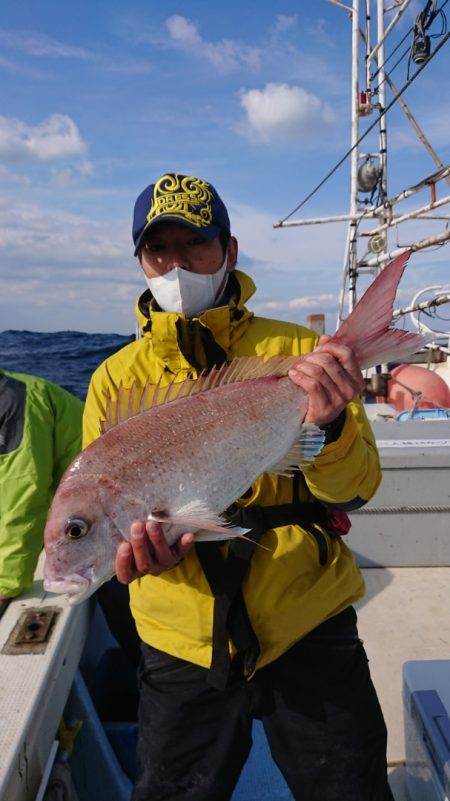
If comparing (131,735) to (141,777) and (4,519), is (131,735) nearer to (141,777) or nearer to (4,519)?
(141,777)

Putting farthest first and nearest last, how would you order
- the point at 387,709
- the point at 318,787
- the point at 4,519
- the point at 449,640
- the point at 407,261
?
the point at 449,640 < the point at 387,709 < the point at 4,519 < the point at 318,787 < the point at 407,261

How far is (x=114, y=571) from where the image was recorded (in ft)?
5.72

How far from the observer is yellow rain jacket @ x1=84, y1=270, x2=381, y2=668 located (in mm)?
1909

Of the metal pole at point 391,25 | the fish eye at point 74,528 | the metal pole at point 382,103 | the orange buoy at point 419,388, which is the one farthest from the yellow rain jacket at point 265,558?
the metal pole at point 382,103

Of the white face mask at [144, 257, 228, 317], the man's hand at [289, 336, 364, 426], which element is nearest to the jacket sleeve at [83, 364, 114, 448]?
A: the white face mask at [144, 257, 228, 317]

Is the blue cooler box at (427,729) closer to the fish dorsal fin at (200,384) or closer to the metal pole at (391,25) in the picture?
the fish dorsal fin at (200,384)

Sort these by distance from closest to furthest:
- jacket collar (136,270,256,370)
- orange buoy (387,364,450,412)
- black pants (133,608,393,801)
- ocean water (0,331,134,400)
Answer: black pants (133,608,393,801) → jacket collar (136,270,256,370) → orange buoy (387,364,450,412) → ocean water (0,331,134,400)

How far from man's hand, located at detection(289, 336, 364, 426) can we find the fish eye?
33.5 inches

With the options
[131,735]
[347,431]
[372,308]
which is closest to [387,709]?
[131,735]

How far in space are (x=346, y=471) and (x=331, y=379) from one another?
13.4 inches

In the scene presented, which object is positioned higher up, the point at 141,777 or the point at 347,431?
the point at 347,431

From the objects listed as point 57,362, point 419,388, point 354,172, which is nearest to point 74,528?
point 419,388

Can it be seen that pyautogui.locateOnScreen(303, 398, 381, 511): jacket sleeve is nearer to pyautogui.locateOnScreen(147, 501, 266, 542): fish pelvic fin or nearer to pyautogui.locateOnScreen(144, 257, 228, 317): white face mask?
pyautogui.locateOnScreen(147, 501, 266, 542): fish pelvic fin

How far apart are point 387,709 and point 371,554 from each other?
5.56ft
